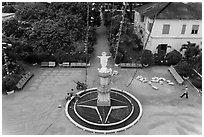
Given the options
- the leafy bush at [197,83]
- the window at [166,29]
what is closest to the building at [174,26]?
the window at [166,29]

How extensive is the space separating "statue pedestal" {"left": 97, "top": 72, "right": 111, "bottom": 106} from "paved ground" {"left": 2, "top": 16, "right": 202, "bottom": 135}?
3.08 metres

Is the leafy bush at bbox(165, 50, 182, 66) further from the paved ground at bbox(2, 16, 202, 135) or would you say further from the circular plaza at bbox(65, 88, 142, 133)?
the circular plaza at bbox(65, 88, 142, 133)

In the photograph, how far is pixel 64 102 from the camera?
1748 cm

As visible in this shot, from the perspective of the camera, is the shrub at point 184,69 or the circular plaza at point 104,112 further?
the shrub at point 184,69

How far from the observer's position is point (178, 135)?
14031 millimetres

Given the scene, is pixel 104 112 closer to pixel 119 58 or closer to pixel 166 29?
pixel 119 58

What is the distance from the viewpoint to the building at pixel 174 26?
2667cm

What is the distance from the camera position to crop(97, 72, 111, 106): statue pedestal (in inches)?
601

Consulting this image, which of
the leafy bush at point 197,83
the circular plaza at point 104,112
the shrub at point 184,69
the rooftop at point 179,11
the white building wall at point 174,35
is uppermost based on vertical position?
the rooftop at point 179,11

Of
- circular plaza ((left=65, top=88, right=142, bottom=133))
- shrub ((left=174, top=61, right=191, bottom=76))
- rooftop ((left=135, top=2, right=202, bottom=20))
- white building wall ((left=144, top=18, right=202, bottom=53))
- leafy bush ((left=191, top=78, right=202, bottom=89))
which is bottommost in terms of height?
circular plaza ((left=65, top=88, right=142, bottom=133))

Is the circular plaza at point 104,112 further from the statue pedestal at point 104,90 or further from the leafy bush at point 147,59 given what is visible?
the leafy bush at point 147,59

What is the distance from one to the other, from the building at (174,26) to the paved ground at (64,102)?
6453 millimetres

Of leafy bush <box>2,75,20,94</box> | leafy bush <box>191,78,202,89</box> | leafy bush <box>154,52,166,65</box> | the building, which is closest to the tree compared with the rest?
leafy bush <box>2,75,20,94</box>

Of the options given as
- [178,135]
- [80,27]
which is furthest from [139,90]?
[80,27]
